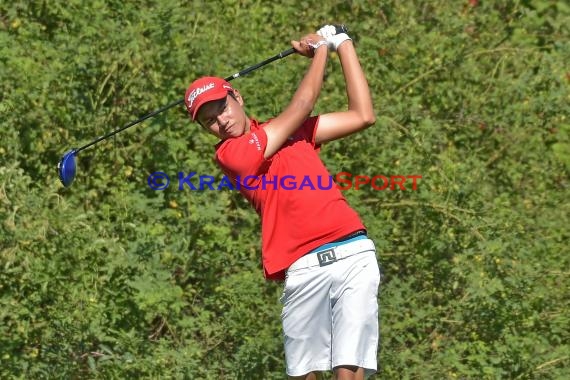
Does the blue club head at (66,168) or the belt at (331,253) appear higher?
the blue club head at (66,168)

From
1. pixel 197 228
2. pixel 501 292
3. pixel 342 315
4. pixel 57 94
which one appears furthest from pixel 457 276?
pixel 57 94

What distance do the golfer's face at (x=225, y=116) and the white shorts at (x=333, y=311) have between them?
72 cm

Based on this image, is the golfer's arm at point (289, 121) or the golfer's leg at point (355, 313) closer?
the golfer's leg at point (355, 313)

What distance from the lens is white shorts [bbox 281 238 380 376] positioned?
5.23 m

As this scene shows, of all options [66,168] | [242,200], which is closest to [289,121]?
[66,168]

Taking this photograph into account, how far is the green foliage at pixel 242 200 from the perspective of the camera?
22.7 ft

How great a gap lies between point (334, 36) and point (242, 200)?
8.52 ft

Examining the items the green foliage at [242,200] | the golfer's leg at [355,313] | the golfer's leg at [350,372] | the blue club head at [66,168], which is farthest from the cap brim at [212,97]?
the green foliage at [242,200]

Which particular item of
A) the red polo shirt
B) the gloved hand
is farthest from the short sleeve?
the gloved hand

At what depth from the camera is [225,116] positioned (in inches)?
215

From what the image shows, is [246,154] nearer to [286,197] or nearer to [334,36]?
[286,197]

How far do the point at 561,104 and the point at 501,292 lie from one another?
206 centimetres

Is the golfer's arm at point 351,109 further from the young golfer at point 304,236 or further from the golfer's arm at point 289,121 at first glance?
the golfer's arm at point 289,121

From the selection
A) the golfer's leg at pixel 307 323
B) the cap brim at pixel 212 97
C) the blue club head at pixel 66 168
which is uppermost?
the cap brim at pixel 212 97
